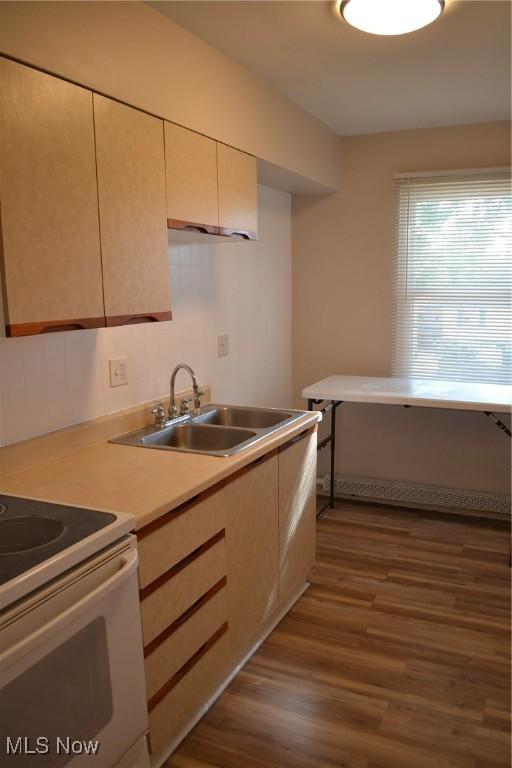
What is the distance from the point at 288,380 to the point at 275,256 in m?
0.90

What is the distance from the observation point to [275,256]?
12.8ft

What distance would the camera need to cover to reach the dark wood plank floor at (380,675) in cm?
187

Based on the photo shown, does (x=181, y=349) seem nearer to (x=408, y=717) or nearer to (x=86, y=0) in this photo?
(x=86, y=0)

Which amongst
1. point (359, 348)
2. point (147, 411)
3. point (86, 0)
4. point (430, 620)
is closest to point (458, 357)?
A: point (359, 348)

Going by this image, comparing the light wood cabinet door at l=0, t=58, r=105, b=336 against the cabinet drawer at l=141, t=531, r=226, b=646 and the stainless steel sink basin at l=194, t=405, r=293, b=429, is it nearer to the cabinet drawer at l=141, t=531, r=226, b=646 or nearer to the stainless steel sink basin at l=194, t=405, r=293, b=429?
the cabinet drawer at l=141, t=531, r=226, b=646

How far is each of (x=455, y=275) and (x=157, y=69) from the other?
7.78ft

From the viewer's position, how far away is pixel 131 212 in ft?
6.31

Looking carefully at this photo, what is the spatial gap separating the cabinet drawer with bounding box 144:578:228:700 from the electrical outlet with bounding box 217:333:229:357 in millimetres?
1462

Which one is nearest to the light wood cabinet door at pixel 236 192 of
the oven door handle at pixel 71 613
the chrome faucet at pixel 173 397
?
the chrome faucet at pixel 173 397

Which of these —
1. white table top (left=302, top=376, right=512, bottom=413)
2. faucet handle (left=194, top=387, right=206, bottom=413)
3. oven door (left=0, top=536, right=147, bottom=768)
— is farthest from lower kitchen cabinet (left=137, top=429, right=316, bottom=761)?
white table top (left=302, top=376, right=512, bottom=413)

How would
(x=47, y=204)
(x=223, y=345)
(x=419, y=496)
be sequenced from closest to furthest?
(x=47, y=204)
(x=223, y=345)
(x=419, y=496)

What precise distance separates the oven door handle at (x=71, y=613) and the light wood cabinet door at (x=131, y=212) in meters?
0.78

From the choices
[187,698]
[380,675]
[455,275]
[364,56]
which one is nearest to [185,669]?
[187,698]

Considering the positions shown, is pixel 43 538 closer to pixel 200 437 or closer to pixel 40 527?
pixel 40 527
